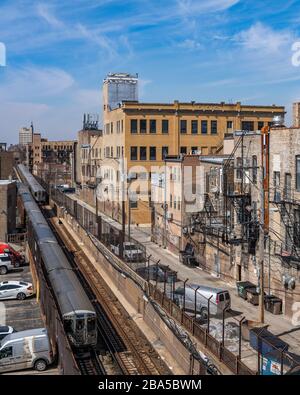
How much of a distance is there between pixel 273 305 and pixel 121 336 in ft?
26.2

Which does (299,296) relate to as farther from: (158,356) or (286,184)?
(158,356)

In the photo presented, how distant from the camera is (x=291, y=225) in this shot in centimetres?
2653

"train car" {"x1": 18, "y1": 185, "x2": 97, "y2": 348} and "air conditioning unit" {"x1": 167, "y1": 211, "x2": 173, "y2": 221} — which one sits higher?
"air conditioning unit" {"x1": 167, "y1": 211, "x2": 173, "y2": 221}

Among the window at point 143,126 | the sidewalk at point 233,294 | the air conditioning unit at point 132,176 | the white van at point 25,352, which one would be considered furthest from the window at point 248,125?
the white van at point 25,352

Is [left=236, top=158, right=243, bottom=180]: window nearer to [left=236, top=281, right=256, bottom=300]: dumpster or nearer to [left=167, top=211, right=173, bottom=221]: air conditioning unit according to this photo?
[left=236, top=281, right=256, bottom=300]: dumpster

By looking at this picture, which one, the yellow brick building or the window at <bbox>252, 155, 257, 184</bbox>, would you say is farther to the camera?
the yellow brick building

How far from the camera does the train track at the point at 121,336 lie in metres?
19.2

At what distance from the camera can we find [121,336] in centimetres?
2283

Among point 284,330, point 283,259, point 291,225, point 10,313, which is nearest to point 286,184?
point 291,225

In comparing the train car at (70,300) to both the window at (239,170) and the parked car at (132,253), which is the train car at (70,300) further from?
the window at (239,170)

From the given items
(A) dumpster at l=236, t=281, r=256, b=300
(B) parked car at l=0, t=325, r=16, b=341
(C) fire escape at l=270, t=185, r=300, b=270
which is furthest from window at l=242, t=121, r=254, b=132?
(B) parked car at l=0, t=325, r=16, b=341

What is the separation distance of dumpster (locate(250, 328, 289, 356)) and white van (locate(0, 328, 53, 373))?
7.49 meters

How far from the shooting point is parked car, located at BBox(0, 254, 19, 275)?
3638 centimetres
